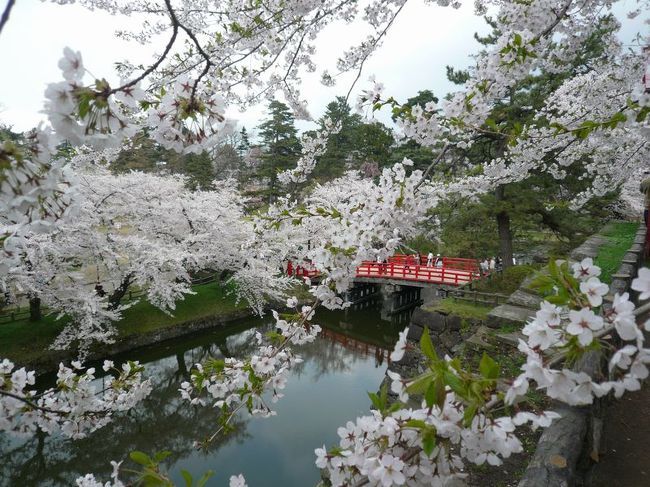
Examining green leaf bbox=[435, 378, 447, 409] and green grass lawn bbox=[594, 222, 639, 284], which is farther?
green grass lawn bbox=[594, 222, 639, 284]

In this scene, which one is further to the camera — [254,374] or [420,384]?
[254,374]

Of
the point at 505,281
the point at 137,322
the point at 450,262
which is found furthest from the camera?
the point at 450,262

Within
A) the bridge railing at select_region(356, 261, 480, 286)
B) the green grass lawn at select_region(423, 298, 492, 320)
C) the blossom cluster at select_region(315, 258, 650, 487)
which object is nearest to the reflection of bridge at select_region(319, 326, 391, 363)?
the bridge railing at select_region(356, 261, 480, 286)

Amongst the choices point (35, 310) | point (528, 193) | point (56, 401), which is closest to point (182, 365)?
point (35, 310)

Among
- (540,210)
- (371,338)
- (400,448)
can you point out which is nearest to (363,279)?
(371,338)

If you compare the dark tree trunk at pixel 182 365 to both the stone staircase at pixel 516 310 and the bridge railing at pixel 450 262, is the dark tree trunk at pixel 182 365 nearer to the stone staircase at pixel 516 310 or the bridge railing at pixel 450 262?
the stone staircase at pixel 516 310

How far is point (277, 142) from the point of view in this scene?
24.1 meters

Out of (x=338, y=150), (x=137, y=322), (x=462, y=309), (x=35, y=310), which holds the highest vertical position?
(x=338, y=150)

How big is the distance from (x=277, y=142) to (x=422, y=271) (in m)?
13.7

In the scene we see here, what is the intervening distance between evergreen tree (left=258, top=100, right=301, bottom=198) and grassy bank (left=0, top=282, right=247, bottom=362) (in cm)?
1066

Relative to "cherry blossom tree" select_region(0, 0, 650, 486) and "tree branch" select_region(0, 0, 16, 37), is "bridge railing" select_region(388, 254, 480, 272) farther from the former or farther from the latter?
"tree branch" select_region(0, 0, 16, 37)

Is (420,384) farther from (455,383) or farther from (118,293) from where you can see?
(118,293)

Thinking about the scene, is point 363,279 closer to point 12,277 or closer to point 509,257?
point 509,257

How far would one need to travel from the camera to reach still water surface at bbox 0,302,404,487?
6848 mm
